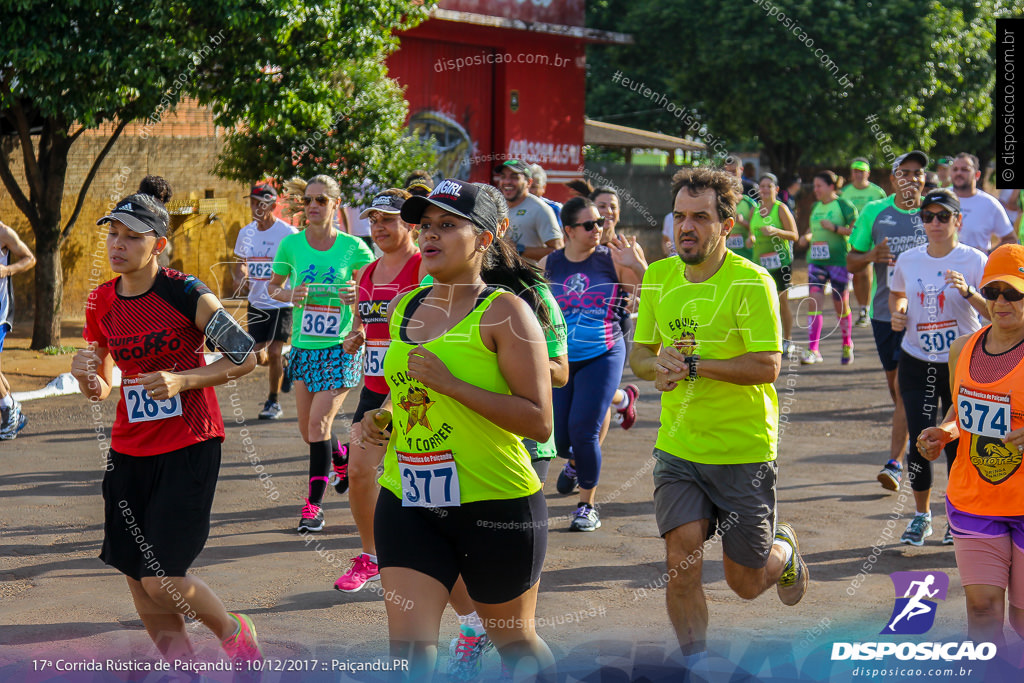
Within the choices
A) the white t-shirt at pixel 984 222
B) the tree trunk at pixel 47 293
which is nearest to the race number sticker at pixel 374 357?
the white t-shirt at pixel 984 222

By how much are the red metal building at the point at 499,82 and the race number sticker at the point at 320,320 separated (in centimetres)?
1515

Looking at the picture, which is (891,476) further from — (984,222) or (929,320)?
(984,222)

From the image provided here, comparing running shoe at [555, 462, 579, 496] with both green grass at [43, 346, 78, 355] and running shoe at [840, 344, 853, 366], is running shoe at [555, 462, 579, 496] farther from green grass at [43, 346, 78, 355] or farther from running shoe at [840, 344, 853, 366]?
green grass at [43, 346, 78, 355]

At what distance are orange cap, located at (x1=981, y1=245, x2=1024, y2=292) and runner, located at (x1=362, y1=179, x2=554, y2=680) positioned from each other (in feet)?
6.67

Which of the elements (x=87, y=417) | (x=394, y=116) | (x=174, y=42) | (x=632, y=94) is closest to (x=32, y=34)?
(x=174, y=42)

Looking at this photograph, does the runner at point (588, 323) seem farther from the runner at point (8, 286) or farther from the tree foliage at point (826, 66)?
the tree foliage at point (826, 66)

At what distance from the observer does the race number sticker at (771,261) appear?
13.9 metres

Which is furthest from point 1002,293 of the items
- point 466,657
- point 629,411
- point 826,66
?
point 826,66

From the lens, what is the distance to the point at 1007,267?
15.2 ft

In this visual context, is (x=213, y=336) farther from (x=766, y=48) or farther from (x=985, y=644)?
(x=766, y=48)

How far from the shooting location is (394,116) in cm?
1709

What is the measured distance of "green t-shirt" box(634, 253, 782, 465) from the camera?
4.68 m

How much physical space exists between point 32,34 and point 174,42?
155 cm

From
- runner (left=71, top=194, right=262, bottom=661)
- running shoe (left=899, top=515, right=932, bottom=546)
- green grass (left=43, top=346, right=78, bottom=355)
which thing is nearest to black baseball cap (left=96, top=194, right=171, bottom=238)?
runner (left=71, top=194, right=262, bottom=661)
